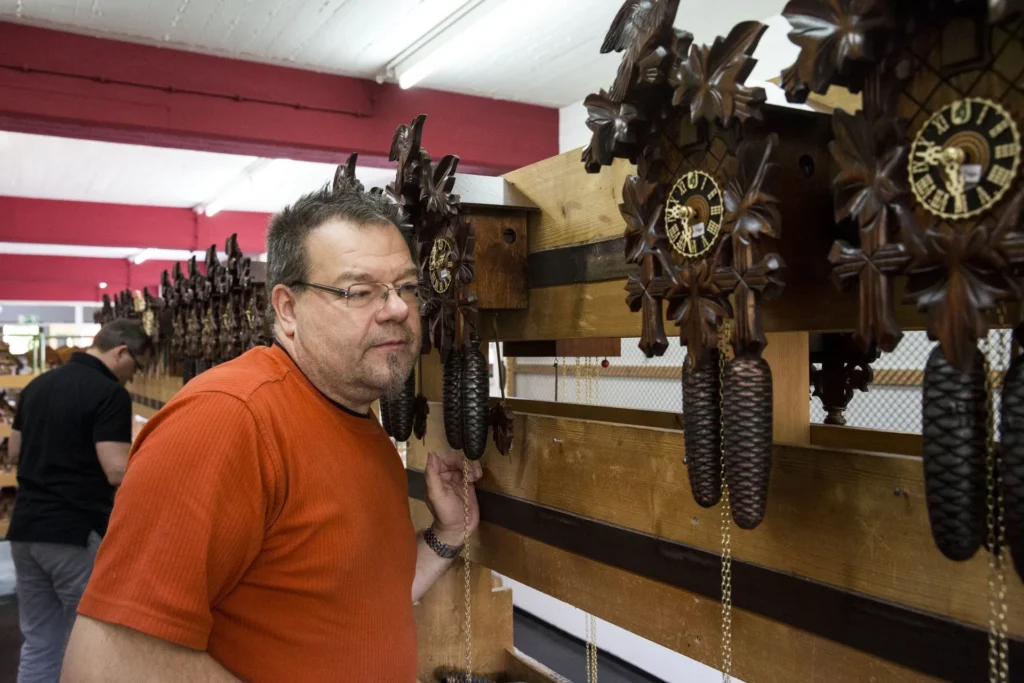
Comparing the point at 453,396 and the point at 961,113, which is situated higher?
the point at 961,113

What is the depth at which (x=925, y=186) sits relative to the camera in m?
0.70

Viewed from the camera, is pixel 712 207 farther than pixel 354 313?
No

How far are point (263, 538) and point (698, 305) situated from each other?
643mm

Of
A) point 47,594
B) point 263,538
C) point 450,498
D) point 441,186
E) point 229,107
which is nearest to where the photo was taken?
point 263,538

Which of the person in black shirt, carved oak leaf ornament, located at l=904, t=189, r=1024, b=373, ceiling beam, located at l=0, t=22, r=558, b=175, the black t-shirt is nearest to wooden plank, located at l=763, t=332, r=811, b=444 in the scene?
carved oak leaf ornament, located at l=904, t=189, r=1024, b=373

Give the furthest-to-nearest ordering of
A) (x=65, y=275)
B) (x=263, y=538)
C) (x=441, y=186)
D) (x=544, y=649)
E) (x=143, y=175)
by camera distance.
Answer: (x=65, y=275), (x=143, y=175), (x=544, y=649), (x=441, y=186), (x=263, y=538)

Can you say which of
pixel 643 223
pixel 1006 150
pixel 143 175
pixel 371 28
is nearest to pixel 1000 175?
pixel 1006 150

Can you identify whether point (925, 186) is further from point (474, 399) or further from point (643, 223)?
point (474, 399)

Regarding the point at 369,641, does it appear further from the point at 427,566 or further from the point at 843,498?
the point at 843,498

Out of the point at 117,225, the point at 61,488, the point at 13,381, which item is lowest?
the point at 61,488

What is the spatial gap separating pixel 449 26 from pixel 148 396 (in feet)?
10.7

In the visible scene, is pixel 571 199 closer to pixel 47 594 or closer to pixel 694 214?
pixel 694 214

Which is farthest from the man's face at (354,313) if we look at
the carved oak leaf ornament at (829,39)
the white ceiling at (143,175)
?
the white ceiling at (143,175)

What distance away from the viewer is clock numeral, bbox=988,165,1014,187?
64cm
